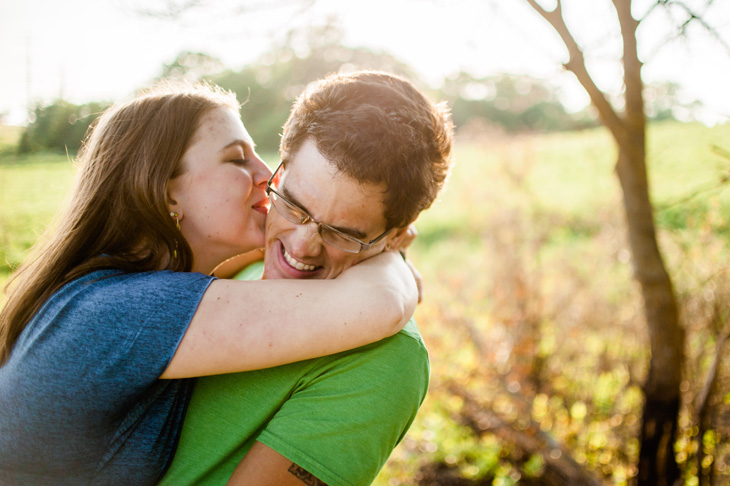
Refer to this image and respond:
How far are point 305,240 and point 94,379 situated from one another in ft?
2.83

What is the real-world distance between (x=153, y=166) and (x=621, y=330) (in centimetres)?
488

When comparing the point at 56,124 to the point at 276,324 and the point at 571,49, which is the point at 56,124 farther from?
the point at 571,49

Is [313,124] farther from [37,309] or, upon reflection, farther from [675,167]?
[675,167]

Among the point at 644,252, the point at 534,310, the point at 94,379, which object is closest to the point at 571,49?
the point at 644,252

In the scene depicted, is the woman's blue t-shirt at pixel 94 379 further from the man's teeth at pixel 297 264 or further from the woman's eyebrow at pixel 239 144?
the woman's eyebrow at pixel 239 144

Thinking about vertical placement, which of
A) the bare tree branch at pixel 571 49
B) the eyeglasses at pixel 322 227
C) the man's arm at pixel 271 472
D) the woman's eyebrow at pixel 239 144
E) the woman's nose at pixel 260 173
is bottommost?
the man's arm at pixel 271 472

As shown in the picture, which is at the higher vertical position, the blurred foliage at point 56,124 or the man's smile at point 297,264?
the blurred foliage at point 56,124

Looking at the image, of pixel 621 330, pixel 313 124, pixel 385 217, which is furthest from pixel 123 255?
pixel 621 330

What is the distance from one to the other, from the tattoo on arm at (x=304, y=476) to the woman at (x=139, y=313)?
31 cm

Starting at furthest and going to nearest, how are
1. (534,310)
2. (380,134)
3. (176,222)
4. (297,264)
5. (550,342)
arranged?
(534,310) → (550,342) → (297,264) → (176,222) → (380,134)

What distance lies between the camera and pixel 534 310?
5.70 meters

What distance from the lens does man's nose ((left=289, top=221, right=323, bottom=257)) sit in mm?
1950

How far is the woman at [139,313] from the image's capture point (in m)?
1.39

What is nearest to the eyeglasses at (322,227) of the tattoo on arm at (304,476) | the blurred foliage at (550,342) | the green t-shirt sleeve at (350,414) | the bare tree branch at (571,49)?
the green t-shirt sleeve at (350,414)
